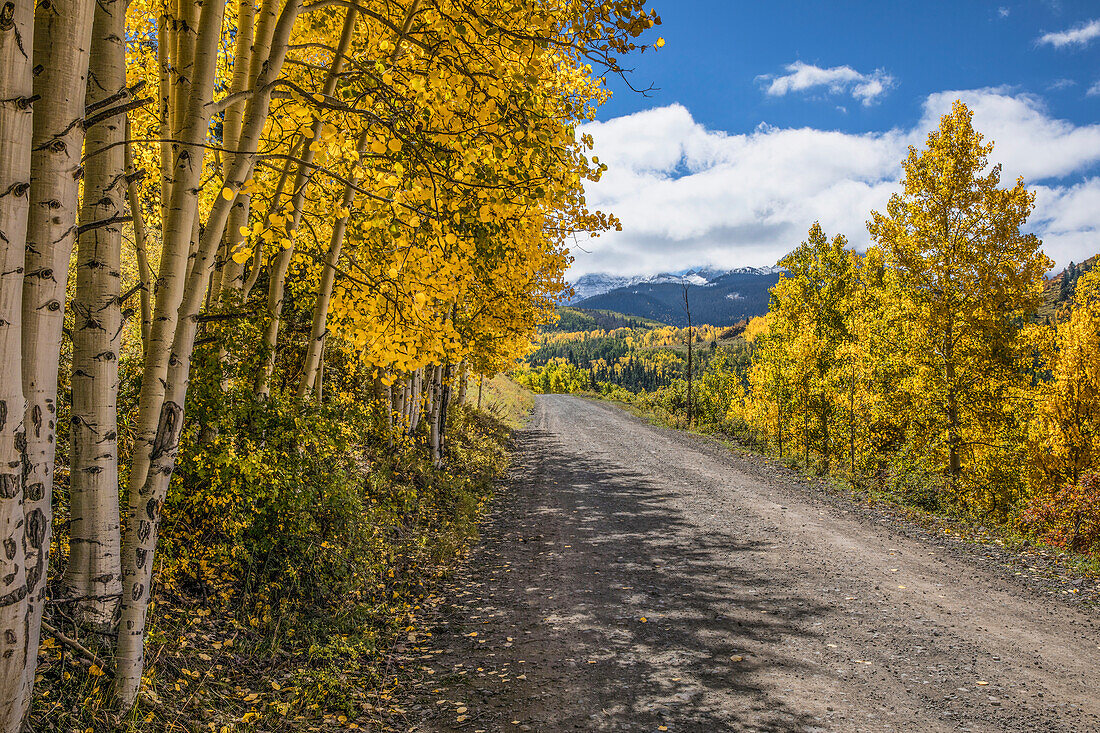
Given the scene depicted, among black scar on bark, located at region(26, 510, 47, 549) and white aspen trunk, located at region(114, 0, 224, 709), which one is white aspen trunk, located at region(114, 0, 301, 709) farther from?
black scar on bark, located at region(26, 510, 47, 549)

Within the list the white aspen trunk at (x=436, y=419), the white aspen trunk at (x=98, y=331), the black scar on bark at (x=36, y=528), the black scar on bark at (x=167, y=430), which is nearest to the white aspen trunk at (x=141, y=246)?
the white aspen trunk at (x=98, y=331)

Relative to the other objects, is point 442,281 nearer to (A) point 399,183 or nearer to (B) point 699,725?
(A) point 399,183

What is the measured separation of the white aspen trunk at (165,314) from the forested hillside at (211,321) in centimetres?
2

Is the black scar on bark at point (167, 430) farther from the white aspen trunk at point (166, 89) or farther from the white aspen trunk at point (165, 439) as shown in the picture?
the white aspen trunk at point (166, 89)

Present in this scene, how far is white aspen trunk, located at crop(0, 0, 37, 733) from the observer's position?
7.22 feet

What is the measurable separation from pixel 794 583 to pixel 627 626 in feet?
8.19

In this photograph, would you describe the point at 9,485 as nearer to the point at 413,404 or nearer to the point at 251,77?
the point at 251,77

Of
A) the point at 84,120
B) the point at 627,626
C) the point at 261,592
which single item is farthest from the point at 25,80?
the point at 627,626

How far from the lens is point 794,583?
7.07 metres

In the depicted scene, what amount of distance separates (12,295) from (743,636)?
6.05 metres

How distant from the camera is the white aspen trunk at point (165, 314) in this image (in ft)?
11.3

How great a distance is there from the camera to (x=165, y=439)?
3.58 metres

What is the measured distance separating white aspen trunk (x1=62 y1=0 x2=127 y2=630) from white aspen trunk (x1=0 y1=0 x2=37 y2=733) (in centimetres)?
94

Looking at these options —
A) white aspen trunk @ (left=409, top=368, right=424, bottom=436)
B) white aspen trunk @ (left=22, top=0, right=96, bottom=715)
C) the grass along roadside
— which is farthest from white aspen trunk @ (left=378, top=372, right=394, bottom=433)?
white aspen trunk @ (left=22, top=0, right=96, bottom=715)
